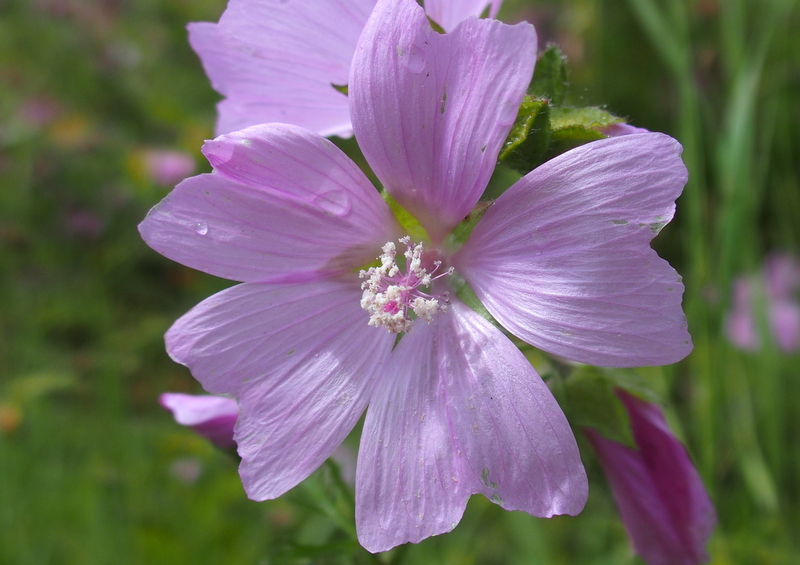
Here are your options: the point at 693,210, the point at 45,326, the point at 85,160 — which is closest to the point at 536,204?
the point at 693,210

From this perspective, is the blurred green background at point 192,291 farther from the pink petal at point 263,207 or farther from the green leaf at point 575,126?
the green leaf at point 575,126

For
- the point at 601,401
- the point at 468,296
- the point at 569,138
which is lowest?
the point at 601,401

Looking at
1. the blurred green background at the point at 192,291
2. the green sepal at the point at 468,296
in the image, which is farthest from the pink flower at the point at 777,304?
the green sepal at the point at 468,296

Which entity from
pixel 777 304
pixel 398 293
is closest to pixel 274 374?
pixel 398 293

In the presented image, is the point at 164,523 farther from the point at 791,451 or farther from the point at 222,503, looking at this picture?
the point at 791,451

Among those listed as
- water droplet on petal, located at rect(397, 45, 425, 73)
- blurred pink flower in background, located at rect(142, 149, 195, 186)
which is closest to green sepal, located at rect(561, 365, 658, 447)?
water droplet on petal, located at rect(397, 45, 425, 73)

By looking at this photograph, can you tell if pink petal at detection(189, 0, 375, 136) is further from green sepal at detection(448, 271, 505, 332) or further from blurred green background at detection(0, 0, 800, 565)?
blurred green background at detection(0, 0, 800, 565)

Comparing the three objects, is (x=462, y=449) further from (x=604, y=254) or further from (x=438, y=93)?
(x=438, y=93)
